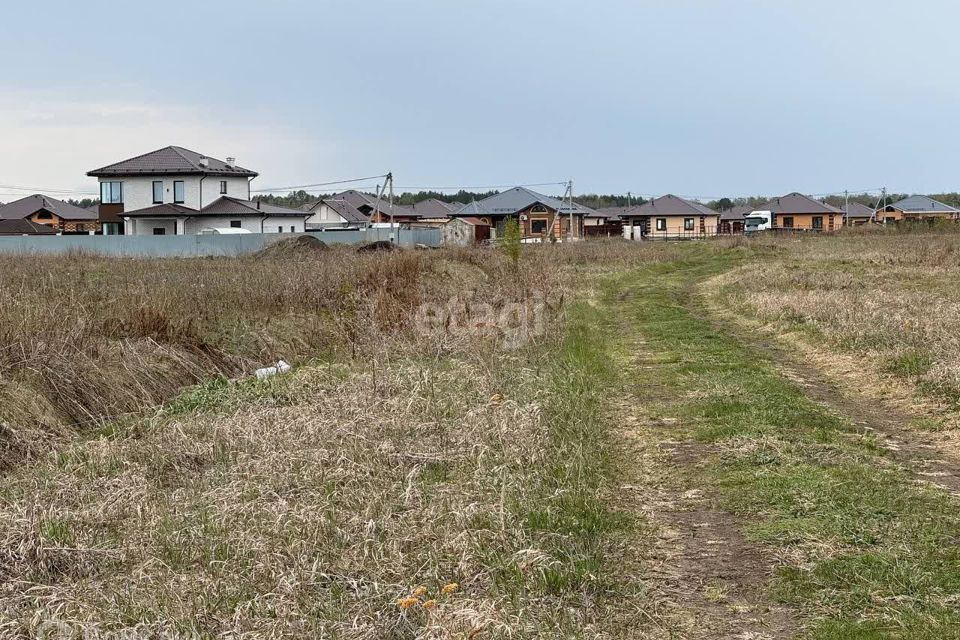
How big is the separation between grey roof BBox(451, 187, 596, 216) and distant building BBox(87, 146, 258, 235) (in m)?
25.5

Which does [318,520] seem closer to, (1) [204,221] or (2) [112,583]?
(2) [112,583]

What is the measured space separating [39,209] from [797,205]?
6935 cm

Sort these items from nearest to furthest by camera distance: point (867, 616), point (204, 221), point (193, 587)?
point (867, 616) < point (193, 587) < point (204, 221)

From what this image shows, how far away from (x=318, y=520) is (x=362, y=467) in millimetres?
1040

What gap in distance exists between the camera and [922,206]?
106 m

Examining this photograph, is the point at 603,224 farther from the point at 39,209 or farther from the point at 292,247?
the point at 292,247

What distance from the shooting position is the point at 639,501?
5984mm

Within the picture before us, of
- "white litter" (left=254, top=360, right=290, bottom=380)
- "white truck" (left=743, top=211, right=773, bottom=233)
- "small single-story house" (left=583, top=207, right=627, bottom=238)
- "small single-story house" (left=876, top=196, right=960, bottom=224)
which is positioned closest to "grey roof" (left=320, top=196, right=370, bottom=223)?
"small single-story house" (left=583, top=207, right=627, bottom=238)

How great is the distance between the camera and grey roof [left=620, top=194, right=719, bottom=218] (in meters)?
86.9

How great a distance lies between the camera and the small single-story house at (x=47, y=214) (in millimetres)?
78062

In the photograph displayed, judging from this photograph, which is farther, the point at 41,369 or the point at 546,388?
the point at 41,369

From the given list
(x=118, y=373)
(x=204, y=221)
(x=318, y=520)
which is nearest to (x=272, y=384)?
(x=118, y=373)

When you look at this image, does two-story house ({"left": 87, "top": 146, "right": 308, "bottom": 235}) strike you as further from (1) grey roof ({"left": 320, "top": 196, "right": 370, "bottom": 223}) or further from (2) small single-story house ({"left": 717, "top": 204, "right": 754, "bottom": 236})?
(2) small single-story house ({"left": 717, "top": 204, "right": 754, "bottom": 236})

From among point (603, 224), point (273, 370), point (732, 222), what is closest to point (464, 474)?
point (273, 370)
